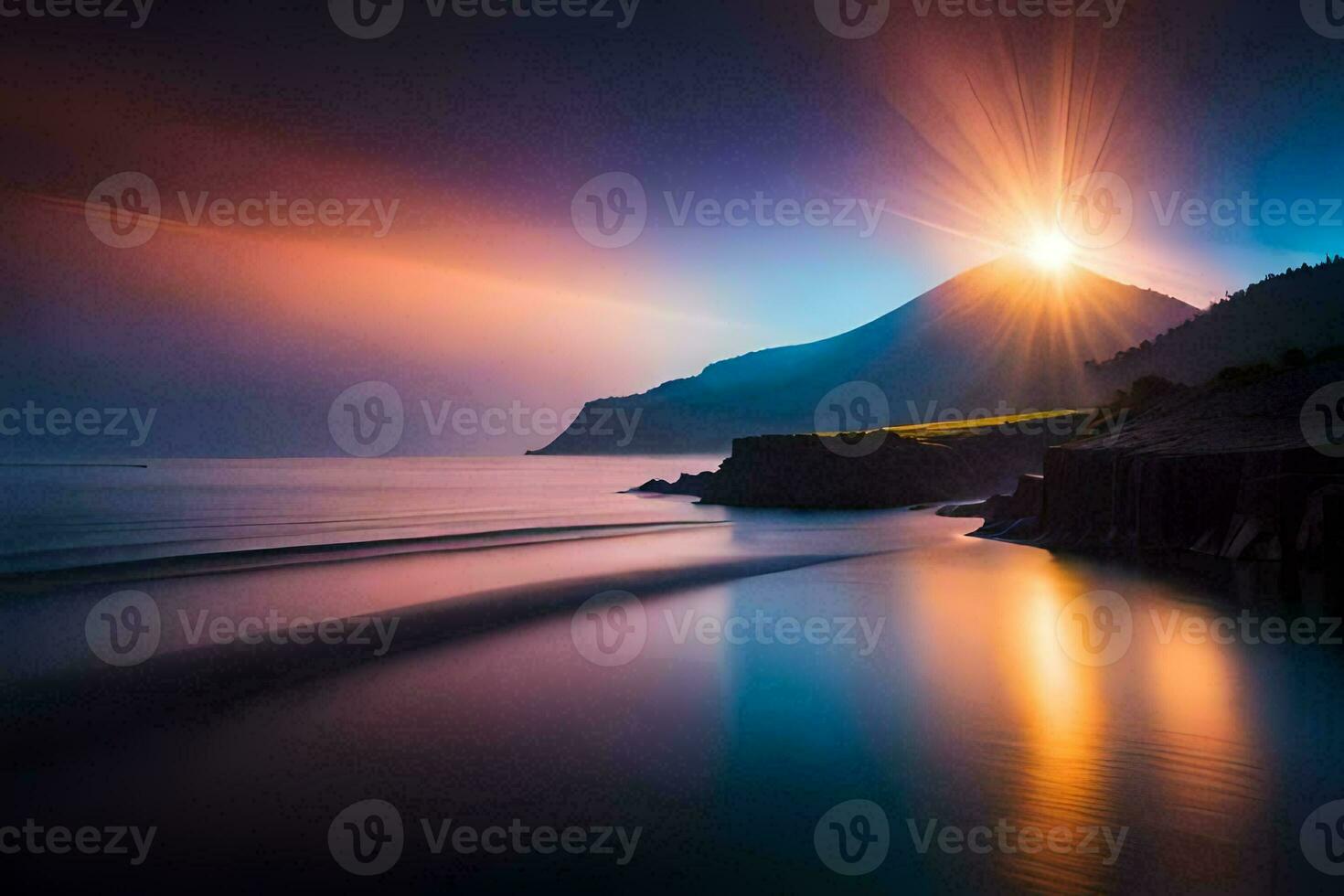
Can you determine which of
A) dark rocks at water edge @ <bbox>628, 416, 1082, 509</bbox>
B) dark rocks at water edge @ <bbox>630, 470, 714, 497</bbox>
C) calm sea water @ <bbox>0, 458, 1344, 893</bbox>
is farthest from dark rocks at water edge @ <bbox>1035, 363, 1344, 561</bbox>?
dark rocks at water edge @ <bbox>630, 470, 714, 497</bbox>

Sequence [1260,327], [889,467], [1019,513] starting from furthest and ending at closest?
[1260,327], [889,467], [1019,513]

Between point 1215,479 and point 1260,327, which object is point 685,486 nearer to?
point 1260,327

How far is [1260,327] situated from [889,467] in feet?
113

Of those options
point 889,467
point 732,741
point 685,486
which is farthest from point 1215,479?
point 685,486

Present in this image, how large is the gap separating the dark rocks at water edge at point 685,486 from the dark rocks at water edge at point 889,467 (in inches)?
396

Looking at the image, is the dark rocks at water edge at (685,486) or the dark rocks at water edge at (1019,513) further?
the dark rocks at water edge at (685,486)

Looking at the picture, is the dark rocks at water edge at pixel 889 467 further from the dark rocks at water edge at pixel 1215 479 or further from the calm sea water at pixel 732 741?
the calm sea water at pixel 732 741

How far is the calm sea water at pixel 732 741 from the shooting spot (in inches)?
233

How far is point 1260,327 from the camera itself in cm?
6228

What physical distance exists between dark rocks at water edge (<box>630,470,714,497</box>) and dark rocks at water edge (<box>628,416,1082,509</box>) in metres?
10.1

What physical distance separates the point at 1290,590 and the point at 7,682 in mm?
23224

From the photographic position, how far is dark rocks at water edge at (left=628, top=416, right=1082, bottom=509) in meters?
56.8

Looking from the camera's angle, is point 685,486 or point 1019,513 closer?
point 1019,513

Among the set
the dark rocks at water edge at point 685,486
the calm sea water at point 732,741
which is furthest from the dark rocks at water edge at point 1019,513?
the dark rocks at water edge at point 685,486
